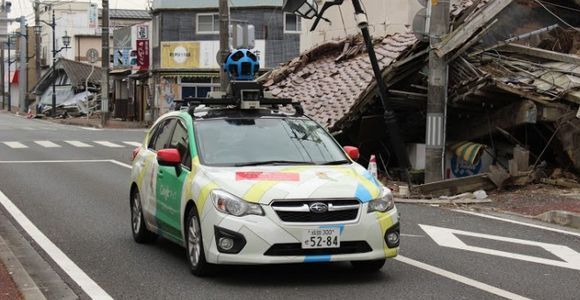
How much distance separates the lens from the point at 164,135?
9.51 meters

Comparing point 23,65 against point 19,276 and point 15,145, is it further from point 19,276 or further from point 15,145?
point 19,276

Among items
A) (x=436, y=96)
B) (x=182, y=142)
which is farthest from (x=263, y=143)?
(x=436, y=96)

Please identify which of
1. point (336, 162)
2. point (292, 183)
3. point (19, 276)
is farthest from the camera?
point (336, 162)

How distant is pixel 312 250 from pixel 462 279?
165 cm

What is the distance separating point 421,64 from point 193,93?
29.3 meters

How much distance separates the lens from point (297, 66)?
22.7m

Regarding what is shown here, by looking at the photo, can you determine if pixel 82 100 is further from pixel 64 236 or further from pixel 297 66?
pixel 64 236

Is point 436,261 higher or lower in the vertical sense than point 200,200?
lower

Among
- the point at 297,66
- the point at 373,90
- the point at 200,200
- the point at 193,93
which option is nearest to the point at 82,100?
the point at 193,93

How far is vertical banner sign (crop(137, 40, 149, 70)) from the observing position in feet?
156

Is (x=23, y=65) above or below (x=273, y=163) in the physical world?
above

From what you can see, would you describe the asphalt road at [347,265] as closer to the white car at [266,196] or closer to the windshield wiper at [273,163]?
the white car at [266,196]

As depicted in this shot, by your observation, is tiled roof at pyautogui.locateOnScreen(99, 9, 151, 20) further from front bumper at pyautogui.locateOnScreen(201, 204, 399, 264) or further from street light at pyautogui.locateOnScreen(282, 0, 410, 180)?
front bumper at pyautogui.locateOnScreen(201, 204, 399, 264)

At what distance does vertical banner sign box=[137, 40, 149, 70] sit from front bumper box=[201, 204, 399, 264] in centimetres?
4123
